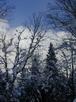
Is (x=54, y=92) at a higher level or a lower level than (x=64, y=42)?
lower

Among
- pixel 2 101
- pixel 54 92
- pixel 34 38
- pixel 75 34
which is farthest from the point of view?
pixel 54 92

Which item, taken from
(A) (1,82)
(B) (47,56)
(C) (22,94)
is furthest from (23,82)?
(B) (47,56)

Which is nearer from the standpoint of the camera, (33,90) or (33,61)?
(33,90)

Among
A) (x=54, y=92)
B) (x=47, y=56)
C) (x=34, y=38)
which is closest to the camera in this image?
(x=34, y=38)

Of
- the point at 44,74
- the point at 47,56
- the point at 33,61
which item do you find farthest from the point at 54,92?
the point at 47,56

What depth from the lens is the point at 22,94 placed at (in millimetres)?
36500

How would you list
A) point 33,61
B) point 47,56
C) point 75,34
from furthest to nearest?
point 47,56
point 33,61
point 75,34

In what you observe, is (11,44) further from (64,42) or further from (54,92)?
(64,42)

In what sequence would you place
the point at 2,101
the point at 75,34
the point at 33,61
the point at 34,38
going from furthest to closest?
the point at 33,61, the point at 34,38, the point at 2,101, the point at 75,34

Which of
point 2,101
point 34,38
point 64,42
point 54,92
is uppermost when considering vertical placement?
point 64,42

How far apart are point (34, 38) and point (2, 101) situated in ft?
31.3

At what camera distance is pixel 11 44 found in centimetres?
3500

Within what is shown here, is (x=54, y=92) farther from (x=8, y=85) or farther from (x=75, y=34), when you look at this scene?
(x=75, y=34)

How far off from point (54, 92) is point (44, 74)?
9.77 ft
